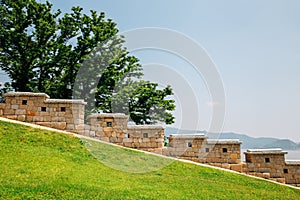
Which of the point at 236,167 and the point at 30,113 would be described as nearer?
the point at 236,167

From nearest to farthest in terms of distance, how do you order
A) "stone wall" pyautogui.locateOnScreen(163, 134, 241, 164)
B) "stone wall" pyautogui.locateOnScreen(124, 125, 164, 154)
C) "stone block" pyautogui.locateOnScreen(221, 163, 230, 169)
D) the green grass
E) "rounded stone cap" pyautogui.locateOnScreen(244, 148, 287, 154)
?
the green grass, "stone block" pyautogui.locateOnScreen(221, 163, 230, 169), "stone wall" pyautogui.locateOnScreen(163, 134, 241, 164), "rounded stone cap" pyautogui.locateOnScreen(244, 148, 287, 154), "stone wall" pyautogui.locateOnScreen(124, 125, 164, 154)

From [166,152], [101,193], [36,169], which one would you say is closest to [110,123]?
[166,152]

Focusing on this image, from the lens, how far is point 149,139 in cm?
1065

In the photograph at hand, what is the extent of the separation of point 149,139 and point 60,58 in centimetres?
1152

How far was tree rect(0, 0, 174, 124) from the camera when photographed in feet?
59.9

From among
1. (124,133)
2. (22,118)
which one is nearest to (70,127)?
(22,118)

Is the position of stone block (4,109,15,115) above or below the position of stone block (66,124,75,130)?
above

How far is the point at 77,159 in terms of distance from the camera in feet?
24.9

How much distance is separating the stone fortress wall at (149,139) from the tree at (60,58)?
24.3 feet

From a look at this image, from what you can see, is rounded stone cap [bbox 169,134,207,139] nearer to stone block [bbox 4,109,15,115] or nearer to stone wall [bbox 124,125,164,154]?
stone wall [bbox 124,125,164,154]

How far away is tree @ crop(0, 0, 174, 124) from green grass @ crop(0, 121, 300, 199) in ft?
31.0

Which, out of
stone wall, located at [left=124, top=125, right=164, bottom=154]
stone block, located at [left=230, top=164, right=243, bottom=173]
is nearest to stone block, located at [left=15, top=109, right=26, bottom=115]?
stone wall, located at [left=124, top=125, right=164, bottom=154]

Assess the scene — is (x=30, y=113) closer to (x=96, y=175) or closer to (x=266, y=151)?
(x=96, y=175)

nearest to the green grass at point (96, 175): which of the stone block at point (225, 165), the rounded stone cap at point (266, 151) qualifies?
the stone block at point (225, 165)
